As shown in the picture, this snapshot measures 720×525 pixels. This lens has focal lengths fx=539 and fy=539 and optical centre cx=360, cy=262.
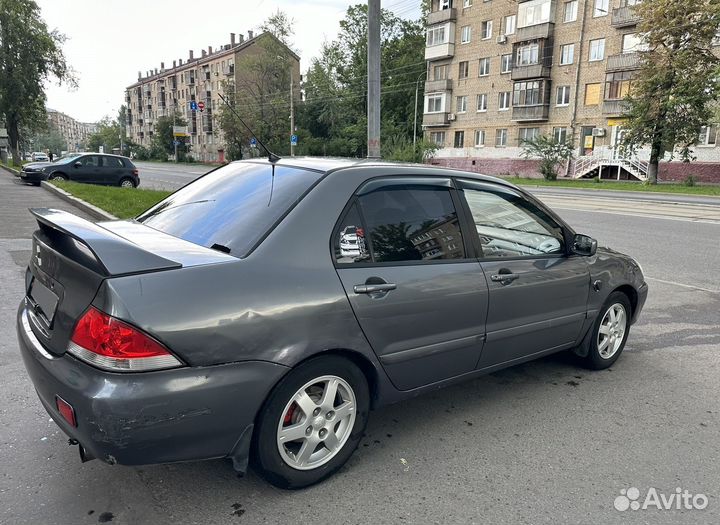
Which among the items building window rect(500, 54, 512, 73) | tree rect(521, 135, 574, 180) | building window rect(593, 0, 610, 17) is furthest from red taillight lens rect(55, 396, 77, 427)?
building window rect(500, 54, 512, 73)

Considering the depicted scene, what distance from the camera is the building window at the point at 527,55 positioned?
4338 centimetres

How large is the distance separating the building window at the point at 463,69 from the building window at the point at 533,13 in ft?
21.4

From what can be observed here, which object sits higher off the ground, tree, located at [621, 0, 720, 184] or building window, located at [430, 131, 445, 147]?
tree, located at [621, 0, 720, 184]

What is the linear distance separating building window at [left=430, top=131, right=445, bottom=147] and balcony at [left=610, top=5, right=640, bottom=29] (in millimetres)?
17589

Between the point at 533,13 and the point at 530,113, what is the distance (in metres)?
7.97

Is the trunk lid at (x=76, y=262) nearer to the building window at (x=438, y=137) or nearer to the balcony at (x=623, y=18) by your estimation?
the balcony at (x=623, y=18)

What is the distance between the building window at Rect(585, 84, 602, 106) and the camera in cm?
4034

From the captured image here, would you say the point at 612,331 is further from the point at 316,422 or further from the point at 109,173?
the point at 109,173

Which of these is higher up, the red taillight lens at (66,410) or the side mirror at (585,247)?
the side mirror at (585,247)

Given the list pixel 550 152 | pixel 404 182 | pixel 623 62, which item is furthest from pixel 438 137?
pixel 404 182

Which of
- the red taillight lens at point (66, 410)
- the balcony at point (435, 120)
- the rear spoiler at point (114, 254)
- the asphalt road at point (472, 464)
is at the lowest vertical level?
the asphalt road at point (472, 464)

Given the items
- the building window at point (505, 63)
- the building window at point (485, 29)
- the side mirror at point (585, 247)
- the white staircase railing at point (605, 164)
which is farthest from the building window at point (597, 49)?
the side mirror at point (585, 247)

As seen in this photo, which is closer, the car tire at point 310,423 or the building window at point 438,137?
the car tire at point 310,423

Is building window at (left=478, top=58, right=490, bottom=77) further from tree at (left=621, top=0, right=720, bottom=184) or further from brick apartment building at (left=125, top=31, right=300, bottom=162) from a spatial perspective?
brick apartment building at (left=125, top=31, right=300, bottom=162)
